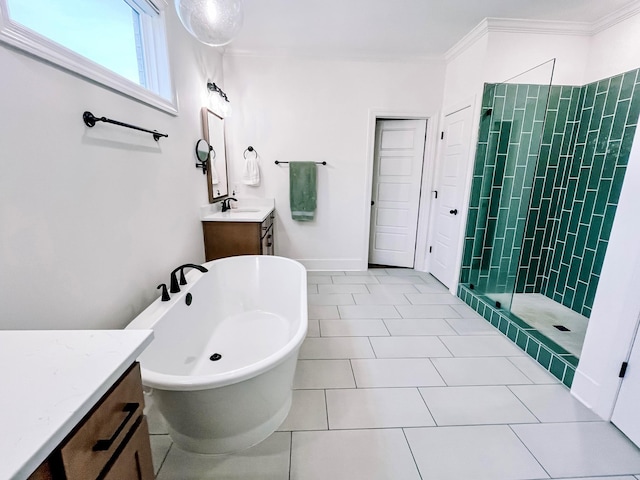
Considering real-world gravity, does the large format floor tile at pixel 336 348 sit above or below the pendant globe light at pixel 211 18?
below

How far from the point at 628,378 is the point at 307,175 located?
3067 millimetres

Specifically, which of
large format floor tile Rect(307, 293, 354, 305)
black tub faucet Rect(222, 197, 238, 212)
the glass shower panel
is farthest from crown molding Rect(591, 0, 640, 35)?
black tub faucet Rect(222, 197, 238, 212)

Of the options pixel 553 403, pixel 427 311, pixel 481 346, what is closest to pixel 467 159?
pixel 427 311

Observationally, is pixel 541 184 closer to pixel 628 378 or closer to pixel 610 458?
pixel 628 378

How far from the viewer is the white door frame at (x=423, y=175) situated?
138 inches

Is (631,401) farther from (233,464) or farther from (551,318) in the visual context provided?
(233,464)

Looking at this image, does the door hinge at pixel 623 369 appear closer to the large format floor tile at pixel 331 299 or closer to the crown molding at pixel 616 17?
the large format floor tile at pixel 331 299

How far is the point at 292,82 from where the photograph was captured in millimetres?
3385

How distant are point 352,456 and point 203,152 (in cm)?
253

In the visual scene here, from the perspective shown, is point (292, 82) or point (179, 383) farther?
point (292, 82)

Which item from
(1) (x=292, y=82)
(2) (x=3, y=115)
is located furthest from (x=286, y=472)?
(1) (x=292, y=82)

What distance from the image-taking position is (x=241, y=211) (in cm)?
332

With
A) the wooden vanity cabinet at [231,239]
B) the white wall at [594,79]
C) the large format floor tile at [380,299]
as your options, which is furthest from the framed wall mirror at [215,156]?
the white wall at [594,79]

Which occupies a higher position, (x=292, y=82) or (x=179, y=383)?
(x=292, y=82)
